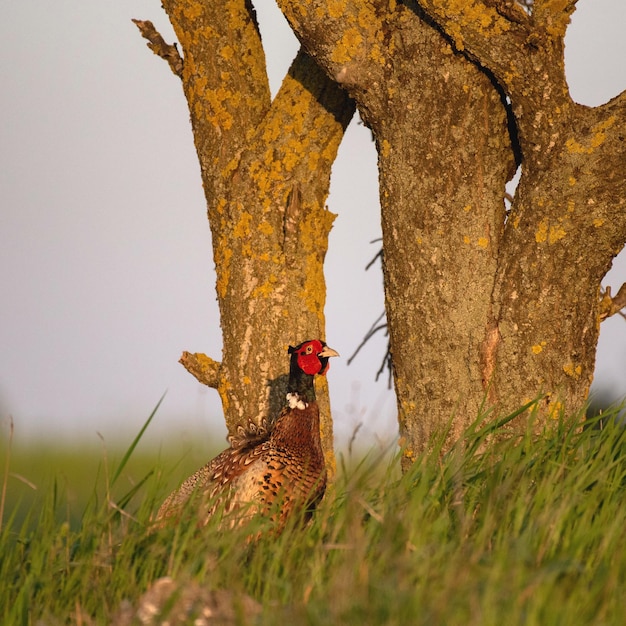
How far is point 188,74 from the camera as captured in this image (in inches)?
295

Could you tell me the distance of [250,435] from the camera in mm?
6707

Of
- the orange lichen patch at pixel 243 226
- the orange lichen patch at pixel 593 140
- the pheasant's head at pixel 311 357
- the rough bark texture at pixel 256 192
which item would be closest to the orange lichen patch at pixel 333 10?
the rough bark texture at pixel 256 192

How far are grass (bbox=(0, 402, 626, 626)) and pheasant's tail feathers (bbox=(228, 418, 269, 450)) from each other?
142 cm

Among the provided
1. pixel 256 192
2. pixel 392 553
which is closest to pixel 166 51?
pixel 256 192

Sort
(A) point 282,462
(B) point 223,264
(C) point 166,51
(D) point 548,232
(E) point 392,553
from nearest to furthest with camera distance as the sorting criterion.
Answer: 1. (E) point 392,553
2. (A) point 282,462
3. (D) point 548,232
4. (B) point 223,264
5. (C) point 166,51

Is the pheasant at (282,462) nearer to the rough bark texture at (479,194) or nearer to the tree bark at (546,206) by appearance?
the rough bark texture at (479,194)

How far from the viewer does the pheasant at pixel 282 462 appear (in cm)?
576

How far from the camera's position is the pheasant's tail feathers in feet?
21.3

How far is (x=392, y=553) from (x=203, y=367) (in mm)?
3845

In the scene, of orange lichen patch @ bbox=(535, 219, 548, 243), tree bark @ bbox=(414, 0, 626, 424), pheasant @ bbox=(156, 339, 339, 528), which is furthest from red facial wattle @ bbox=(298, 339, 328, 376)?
orange lichen patch @ bbox=(535, 219, 548, 243)

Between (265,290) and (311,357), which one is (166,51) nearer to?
(265,290)

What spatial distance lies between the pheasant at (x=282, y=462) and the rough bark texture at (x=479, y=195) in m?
0.67

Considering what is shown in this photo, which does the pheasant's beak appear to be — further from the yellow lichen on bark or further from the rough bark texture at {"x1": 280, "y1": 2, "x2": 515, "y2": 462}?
the yellow lichen on bark

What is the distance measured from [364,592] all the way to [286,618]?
0.34 m
